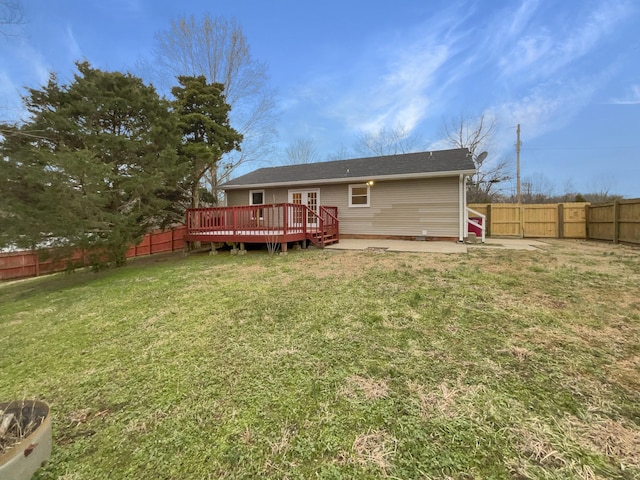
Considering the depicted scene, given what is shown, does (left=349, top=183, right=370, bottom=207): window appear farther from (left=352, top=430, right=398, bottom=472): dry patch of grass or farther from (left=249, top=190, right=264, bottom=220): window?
(left=352, top=430, right=398, bottom=472): dry patch of grass

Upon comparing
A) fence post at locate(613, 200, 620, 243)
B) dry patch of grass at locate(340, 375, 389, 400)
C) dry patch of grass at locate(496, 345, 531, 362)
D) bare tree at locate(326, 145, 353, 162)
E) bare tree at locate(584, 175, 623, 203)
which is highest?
bare tree at locate(326, 145, 353, 162)

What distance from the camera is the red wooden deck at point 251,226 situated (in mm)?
8422

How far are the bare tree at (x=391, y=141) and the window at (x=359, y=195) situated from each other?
13496 mm

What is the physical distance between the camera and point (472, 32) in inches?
433

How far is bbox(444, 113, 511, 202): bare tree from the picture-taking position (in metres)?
21.1

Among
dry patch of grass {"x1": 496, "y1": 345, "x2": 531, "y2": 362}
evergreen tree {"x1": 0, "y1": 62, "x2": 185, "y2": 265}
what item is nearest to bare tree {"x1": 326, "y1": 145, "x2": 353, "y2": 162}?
evergreen tree {"x1": 0, "y1": 62, "x2": 185, "y2": 265}

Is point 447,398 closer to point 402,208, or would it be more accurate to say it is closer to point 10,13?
point 10,13

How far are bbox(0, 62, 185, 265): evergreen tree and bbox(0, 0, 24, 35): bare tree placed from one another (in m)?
1.84

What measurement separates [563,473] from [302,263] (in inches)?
227

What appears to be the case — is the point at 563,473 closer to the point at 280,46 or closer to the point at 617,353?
the point at 617,353

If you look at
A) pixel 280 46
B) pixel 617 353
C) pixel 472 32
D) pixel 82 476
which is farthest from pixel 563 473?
pixel 280 46

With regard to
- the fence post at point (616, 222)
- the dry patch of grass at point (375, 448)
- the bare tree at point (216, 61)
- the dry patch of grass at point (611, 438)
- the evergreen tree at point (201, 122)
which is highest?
the bare tree at point (216, 61)

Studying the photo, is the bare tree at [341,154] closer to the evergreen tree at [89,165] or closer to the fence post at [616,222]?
the fence post at [616,222]

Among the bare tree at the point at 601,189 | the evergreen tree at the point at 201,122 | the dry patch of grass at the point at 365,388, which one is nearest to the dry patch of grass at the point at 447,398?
the dry patch of grass at the point at 365,388
